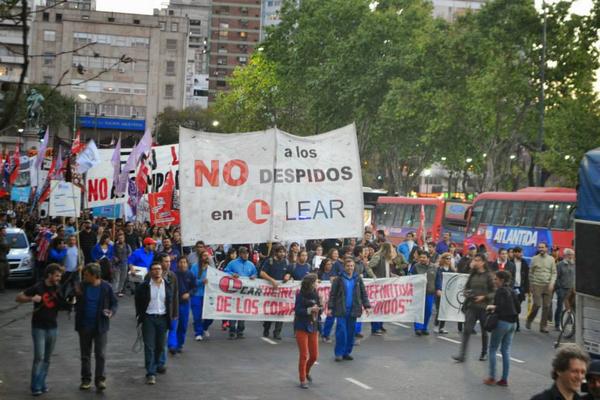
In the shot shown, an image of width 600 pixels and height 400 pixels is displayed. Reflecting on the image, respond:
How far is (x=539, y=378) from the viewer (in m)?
13.4

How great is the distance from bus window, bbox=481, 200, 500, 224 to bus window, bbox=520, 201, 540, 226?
2242 millimetres

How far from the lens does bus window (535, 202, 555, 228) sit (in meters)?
34.3

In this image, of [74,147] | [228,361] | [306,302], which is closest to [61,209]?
[74,147]

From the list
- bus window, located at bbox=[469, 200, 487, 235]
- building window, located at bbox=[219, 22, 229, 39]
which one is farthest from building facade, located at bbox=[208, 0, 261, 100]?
bus window, located at bbox=[469, 200, 487, 235]

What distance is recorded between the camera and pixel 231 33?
537 feet

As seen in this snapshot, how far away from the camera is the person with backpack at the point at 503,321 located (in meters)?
12.8

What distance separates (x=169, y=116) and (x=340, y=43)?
37741 millimetres

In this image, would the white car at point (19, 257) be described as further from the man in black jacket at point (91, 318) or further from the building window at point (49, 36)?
the building window at point (49, 36)

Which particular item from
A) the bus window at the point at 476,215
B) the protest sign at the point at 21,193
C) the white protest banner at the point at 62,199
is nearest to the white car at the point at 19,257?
the white protest banner at the point at 62,199

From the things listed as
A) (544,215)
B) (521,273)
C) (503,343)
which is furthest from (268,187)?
(544,215)

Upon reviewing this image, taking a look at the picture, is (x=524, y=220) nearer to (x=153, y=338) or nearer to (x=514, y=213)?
(x=514, y=213)

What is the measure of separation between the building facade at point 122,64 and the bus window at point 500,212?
64768mm

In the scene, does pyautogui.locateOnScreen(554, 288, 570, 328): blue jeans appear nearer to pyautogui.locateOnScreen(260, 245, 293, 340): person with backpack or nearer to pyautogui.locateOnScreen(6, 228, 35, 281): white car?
pyautogui.locateOnScreen(260, 245, 293, 340): person with backpack

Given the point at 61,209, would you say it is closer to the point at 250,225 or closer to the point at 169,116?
the point at 250,225
